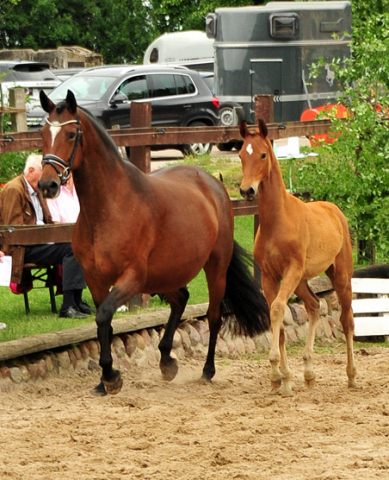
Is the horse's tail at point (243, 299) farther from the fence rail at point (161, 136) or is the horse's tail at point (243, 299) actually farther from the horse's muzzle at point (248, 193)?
the horse's muzzle at point (248, 193)

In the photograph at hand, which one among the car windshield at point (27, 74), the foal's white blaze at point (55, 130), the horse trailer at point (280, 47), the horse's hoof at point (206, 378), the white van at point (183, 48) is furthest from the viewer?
the white van at point (183, 48)

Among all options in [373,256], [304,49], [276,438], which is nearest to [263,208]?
[276,438]

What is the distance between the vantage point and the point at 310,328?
263 inches

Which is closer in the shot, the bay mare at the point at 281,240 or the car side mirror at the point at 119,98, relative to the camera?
the bay mare at the point at 281,240

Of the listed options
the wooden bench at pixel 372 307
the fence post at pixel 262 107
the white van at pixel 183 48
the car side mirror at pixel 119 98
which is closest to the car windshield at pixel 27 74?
the white van at pixel 183 48

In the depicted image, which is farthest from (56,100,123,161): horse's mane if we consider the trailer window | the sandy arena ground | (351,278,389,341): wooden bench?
the trailer window

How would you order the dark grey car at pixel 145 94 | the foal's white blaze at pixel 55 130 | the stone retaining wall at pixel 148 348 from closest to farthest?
1. the foal's white blaze at pixel 55 130
2. the stone retaining wall at pixel 148 348
3. the dark grey car at pixel 145 94

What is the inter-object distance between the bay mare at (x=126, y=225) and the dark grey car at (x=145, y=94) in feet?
37.4

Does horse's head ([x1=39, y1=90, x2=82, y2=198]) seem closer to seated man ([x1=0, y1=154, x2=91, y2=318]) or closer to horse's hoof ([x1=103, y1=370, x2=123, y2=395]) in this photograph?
horse's hoof ([x1=103, y1=370, x2=123, y2=395])

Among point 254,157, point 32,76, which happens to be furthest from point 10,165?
point 32,76

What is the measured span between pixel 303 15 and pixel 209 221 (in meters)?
12.5

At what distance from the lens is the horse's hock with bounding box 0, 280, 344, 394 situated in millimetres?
6648

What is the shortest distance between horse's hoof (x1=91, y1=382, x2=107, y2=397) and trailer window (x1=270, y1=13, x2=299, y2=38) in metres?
13.1

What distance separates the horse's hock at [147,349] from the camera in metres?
6.65
